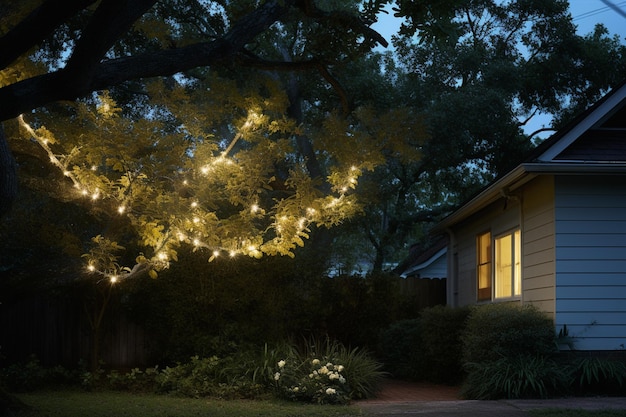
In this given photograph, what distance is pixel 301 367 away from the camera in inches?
420

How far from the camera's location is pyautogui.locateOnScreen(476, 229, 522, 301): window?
12.5m

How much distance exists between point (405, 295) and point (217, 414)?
9.40m

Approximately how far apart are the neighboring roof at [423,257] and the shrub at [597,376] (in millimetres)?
17667

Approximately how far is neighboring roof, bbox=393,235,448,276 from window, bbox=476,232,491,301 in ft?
41.0

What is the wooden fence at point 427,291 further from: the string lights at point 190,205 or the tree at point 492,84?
the string lights at point 190,205

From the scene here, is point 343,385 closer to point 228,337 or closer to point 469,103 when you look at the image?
point 228,337

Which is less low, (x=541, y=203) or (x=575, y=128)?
(x=575, y=128)

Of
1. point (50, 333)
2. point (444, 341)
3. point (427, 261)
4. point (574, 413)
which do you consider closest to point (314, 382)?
point (574, 413)

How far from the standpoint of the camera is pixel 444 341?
12.9 meters

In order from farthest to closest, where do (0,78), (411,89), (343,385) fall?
(411,89) < (343,385) < (0,78)

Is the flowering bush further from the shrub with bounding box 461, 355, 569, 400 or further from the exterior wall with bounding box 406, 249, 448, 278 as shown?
the exterior wall with bounding box 406, 249, 448, 278

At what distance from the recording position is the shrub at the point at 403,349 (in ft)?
46.6

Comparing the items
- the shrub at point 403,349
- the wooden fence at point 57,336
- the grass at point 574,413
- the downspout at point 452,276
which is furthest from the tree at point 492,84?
the grass at point 574,413

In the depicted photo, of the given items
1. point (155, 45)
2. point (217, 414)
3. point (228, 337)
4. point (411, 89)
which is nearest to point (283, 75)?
point (411, 89)
